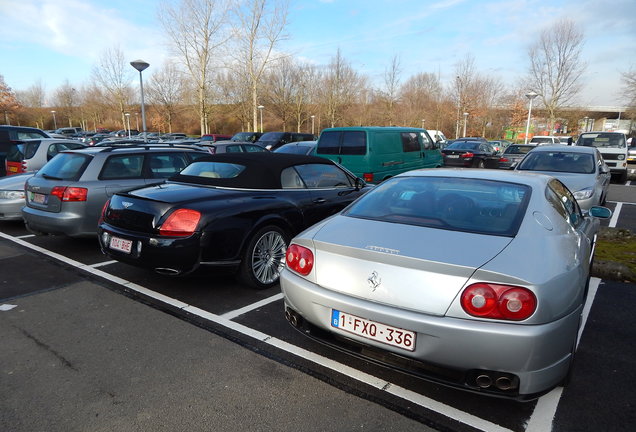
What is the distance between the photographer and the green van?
31.0 ft

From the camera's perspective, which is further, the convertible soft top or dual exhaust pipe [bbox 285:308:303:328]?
the convertible soft top

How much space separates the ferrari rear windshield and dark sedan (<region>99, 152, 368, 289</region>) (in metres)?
1.46

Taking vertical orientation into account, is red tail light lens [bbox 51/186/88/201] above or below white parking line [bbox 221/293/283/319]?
above

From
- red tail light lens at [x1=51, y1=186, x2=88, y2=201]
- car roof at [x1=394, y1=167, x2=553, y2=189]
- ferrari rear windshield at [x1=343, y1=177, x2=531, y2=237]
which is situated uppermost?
car roof at [x1=394, y1=167, x2=553, y2=189]

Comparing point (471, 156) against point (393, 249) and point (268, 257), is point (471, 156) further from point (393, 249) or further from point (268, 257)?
point (393, 249)

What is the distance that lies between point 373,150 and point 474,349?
7.74 metres

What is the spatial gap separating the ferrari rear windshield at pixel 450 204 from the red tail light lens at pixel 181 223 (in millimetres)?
1591

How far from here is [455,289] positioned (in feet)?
7.05

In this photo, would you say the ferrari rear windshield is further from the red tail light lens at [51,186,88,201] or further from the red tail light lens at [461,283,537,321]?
the red tail light lens at [51,186,88,201]

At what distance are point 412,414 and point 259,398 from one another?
37.7 inches

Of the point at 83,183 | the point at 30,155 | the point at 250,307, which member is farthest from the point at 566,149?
the point at 30,155

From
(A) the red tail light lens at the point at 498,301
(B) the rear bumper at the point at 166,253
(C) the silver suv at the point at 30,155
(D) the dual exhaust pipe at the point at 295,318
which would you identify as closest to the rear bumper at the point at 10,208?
(C) the silver suv at the point at 30,155

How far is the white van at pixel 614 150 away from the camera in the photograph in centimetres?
1518

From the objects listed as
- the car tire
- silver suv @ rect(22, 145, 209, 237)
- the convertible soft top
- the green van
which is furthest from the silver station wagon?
the green van
